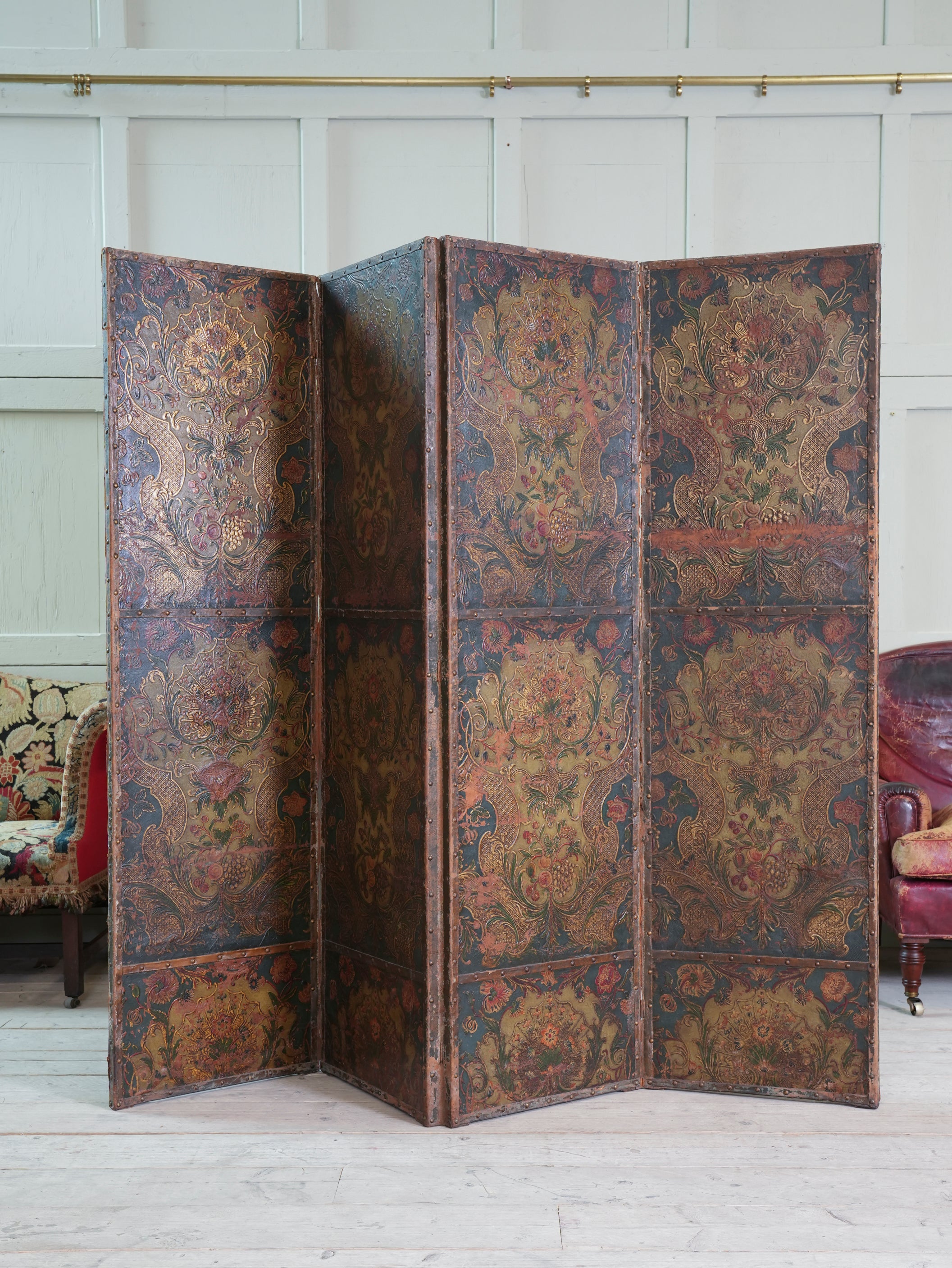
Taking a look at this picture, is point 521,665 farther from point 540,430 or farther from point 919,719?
point 919,719

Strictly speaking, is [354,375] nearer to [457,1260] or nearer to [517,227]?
[517,227]

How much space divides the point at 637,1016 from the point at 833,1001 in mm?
479

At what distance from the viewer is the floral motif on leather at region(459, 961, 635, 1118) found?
2.77 metres

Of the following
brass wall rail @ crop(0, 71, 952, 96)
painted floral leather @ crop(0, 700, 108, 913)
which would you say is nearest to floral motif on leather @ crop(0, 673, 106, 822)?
painted floral leather @ crop(0, 700, 108, 913)

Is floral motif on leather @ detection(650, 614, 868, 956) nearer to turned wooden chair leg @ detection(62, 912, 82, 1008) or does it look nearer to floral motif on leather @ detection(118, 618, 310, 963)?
floral motif on leather @ detection(118, 618, 310, 963)

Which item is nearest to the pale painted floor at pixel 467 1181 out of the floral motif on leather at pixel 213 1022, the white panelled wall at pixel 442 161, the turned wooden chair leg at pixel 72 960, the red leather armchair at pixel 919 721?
the floral motif on leather at pixel 213 1022

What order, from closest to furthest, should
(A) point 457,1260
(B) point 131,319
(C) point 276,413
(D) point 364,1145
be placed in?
(A) point 457,1260
(D) point 364,1145
(B) point 131,319
(C) point 276,413

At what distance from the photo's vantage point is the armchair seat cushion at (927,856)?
3.61m

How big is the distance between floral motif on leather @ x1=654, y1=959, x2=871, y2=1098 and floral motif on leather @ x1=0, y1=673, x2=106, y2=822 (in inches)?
88.4

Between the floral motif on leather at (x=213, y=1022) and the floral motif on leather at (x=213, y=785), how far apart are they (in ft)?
0.22

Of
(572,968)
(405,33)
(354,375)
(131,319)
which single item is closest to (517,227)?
(405,33)

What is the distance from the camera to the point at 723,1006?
2926 mm

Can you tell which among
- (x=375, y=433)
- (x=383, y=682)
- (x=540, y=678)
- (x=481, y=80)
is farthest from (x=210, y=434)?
(x=481, y=80)

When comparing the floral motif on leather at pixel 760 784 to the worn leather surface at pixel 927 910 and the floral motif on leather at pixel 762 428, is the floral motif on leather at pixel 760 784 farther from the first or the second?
the worn leather surface at pixel 927 910
